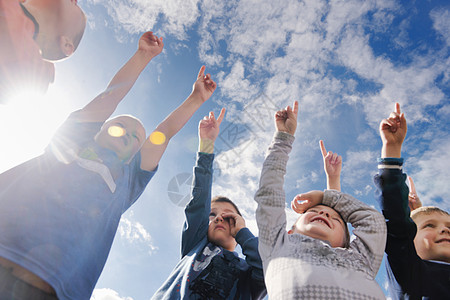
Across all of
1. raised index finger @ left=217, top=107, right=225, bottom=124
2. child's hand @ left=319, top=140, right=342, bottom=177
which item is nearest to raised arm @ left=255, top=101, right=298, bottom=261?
child's hand @ left=319, top=140, right=342, bottom=177

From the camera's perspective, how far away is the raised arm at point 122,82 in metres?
2.43

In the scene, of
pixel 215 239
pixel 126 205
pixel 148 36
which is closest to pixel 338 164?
pixel 215 239

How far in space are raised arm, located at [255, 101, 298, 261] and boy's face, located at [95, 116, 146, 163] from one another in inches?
53.7

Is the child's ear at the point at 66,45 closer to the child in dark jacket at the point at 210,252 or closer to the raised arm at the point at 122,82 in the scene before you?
the raised arm at the point at 122,82

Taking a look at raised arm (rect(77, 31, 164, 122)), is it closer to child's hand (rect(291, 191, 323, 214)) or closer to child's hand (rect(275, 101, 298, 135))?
child's hand (rect(275, 101, 298, 135))

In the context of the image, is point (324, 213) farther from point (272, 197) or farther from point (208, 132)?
point (208, 132)

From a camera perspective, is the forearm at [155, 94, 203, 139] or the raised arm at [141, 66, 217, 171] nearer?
the raised arm at [141, 66, 217, 171]

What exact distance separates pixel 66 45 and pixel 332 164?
2.97 m

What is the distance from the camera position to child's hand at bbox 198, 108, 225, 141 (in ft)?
11.6

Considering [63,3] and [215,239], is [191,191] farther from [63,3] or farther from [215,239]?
[63,3]

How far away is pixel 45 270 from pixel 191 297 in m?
1.24

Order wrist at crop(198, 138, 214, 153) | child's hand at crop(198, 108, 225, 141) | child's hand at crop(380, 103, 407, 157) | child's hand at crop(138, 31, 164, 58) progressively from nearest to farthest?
child's hand at crop(380, 103, 407, 157) → child's hand at crop(138, 31, 164, 58) → wrist at crop(198, 138, 214, 153) → child's hand at crop(198, 108, 225, 141)

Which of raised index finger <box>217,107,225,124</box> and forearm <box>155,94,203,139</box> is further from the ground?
raised index finger <box>217,107,225,124</box>

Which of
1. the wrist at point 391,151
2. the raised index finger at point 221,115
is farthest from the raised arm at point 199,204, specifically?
the wrist at point 391,151
